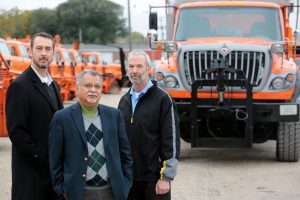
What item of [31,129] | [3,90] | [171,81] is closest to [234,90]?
[171,81]

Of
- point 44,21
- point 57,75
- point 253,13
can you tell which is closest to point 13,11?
point 44,21

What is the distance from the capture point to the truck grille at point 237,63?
10125 mm

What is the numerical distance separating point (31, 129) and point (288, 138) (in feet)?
20.7

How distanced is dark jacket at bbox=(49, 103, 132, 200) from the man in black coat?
0.34 metres

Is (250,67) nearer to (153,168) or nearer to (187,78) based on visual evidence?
(187,78)

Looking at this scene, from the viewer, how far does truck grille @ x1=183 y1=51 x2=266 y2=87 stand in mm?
10125

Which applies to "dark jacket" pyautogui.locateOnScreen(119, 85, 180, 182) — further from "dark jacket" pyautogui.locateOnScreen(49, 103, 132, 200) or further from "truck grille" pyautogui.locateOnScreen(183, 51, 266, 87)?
"truck grille" pyautogui.locateOnScreen(183, 51, 266, 87)

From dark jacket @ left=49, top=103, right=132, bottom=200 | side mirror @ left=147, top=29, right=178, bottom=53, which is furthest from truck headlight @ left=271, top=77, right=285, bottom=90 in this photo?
dark jacket @ left=49, top=103, right=132, bottom=200

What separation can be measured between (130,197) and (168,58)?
611cm

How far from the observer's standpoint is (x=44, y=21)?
94938 mm

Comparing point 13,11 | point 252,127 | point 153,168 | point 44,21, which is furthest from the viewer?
point 13,11

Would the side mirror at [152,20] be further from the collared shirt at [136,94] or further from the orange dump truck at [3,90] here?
→ the collared shirt at [136,94]

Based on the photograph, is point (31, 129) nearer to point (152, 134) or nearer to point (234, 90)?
point (152, 134)

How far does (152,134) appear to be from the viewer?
492 cm
